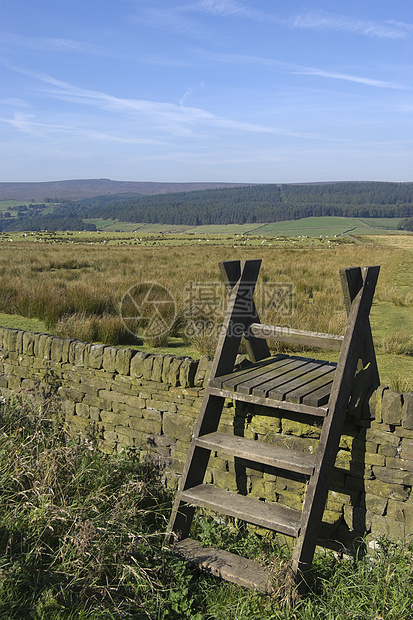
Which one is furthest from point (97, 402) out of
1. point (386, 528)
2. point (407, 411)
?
point (407, 411)

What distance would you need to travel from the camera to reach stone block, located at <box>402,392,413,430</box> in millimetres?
3197

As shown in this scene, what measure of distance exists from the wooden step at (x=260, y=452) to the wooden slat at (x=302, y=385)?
350 millimetres

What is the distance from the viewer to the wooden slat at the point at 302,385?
10.4 feet

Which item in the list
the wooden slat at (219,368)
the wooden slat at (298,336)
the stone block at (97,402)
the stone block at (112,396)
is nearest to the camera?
the wooden slat at (219,368)

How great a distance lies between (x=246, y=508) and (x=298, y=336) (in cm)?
129

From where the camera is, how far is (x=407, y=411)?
3209mm

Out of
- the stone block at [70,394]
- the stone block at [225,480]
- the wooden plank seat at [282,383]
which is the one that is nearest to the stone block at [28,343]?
the stone block at [70,394]

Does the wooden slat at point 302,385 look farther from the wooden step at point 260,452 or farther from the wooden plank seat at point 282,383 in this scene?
the wooden step at point 260,452

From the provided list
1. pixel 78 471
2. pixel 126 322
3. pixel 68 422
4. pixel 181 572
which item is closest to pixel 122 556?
pixel 181 572

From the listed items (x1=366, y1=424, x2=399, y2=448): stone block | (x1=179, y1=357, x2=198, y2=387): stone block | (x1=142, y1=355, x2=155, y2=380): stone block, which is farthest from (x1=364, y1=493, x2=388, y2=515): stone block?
(x1=142, y1=355, x2=155, y2=380): stone block

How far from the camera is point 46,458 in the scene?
390 cm

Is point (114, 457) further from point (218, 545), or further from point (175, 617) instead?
point (175, 617)

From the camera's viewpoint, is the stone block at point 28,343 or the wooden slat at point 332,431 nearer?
the wooden slat at point 332,431

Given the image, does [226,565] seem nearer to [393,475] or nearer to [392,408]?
[393,475]
